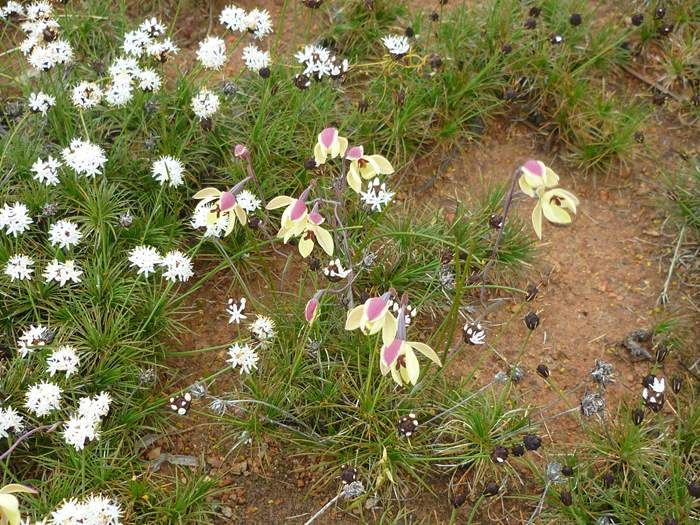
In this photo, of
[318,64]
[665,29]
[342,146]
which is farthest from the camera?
[665,29]

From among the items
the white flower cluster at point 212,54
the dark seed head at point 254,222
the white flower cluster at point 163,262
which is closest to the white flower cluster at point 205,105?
the white flower cluster at point 212,54

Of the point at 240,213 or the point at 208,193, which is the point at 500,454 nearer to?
the point at 240,213

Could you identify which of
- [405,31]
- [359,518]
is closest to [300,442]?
[359,518]

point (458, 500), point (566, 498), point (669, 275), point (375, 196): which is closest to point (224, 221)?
point (375, 196)

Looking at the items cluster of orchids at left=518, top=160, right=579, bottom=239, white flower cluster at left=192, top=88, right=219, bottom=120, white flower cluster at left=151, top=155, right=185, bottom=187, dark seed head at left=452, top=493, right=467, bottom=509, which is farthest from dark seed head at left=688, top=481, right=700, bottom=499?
white flower cluster at left=192, top=88, right=219, bottom=120

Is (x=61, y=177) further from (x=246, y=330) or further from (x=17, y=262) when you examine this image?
(x=246, y=330)
